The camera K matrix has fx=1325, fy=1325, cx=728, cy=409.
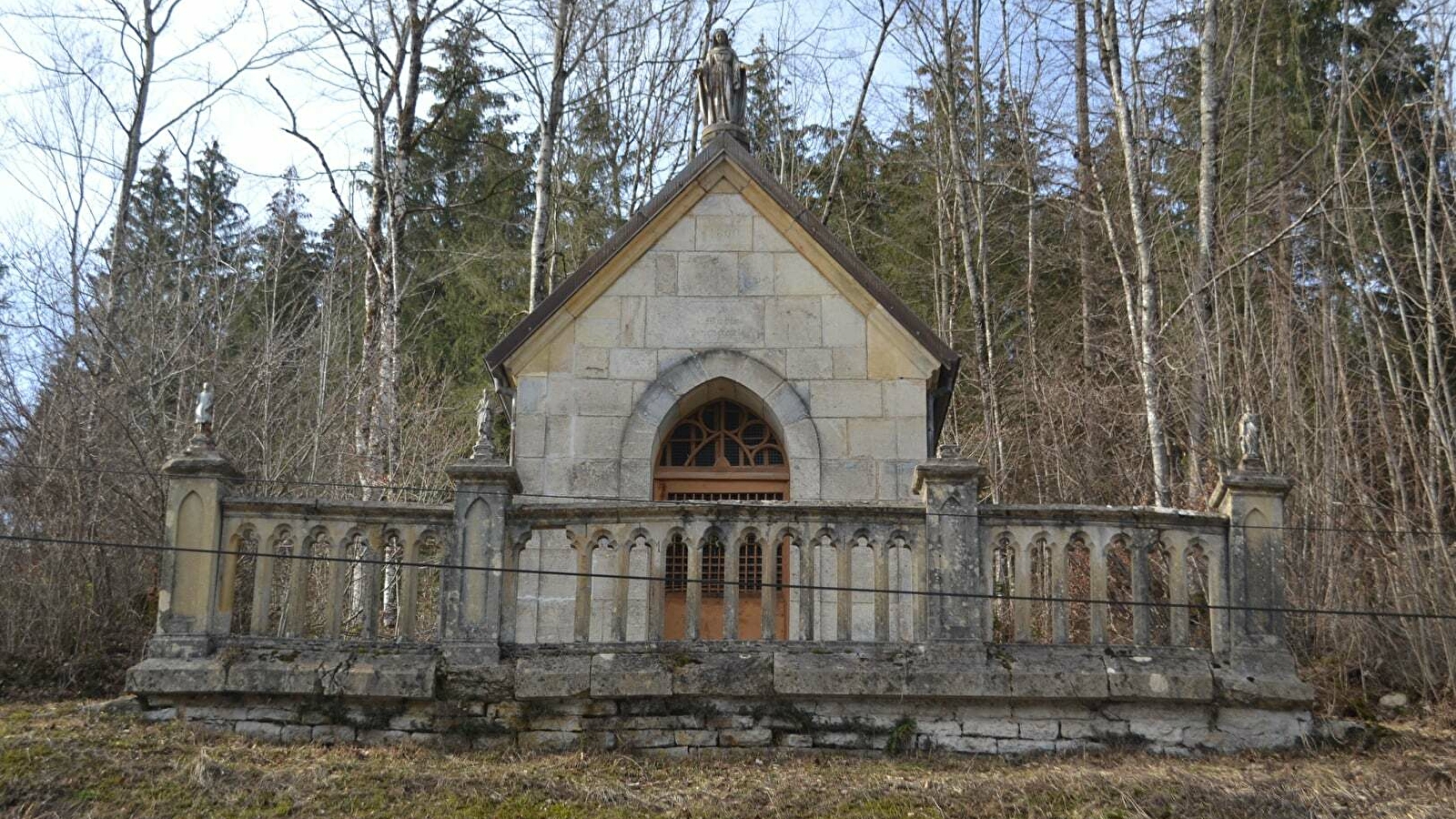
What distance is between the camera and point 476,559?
936 cm

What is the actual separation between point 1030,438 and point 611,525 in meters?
11.5

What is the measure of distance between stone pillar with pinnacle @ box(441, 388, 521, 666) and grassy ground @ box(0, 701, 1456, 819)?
0.77 m

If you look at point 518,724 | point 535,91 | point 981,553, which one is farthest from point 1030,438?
point 518,724

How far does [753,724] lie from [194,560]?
413cm

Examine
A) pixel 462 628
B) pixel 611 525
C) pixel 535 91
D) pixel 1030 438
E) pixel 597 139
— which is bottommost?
pixel 462 628

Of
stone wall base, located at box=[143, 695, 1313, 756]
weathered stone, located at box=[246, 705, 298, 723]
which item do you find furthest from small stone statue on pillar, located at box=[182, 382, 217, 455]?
weathered stone, located at box=[246, 705, 298, 723]

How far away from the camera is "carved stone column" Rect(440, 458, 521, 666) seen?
9219mm

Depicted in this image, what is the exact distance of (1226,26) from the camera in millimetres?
19922

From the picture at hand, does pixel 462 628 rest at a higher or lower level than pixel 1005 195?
lower

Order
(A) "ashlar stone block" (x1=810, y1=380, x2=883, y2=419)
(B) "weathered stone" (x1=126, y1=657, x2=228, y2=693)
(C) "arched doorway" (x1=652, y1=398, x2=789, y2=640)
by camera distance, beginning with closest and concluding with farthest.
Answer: (B) "weathered stone" (x1=126, y1=657, x2=228, y2=693) → (A) "ashlar stone block" (x1=810, y1=380, x2=883, y2=419) → (C) "arched doorway" (x1=652, y1=398, x2=789, y2=640)

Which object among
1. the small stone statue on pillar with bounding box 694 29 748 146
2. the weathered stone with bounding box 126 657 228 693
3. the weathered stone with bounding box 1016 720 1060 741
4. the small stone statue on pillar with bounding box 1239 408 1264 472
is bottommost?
the weathered stone with bounding box 1016 720 1060 741

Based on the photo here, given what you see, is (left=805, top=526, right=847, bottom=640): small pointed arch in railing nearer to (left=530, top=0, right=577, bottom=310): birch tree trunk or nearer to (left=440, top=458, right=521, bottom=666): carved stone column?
(left=440, top=458, right=521, bottom=666): carved stone column

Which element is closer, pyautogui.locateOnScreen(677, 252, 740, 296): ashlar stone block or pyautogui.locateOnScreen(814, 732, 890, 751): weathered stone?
pyautogui.locateOnScreen(814, 732, 890, 751): weathered stone

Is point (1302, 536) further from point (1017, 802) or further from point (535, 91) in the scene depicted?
point (535, 91)
